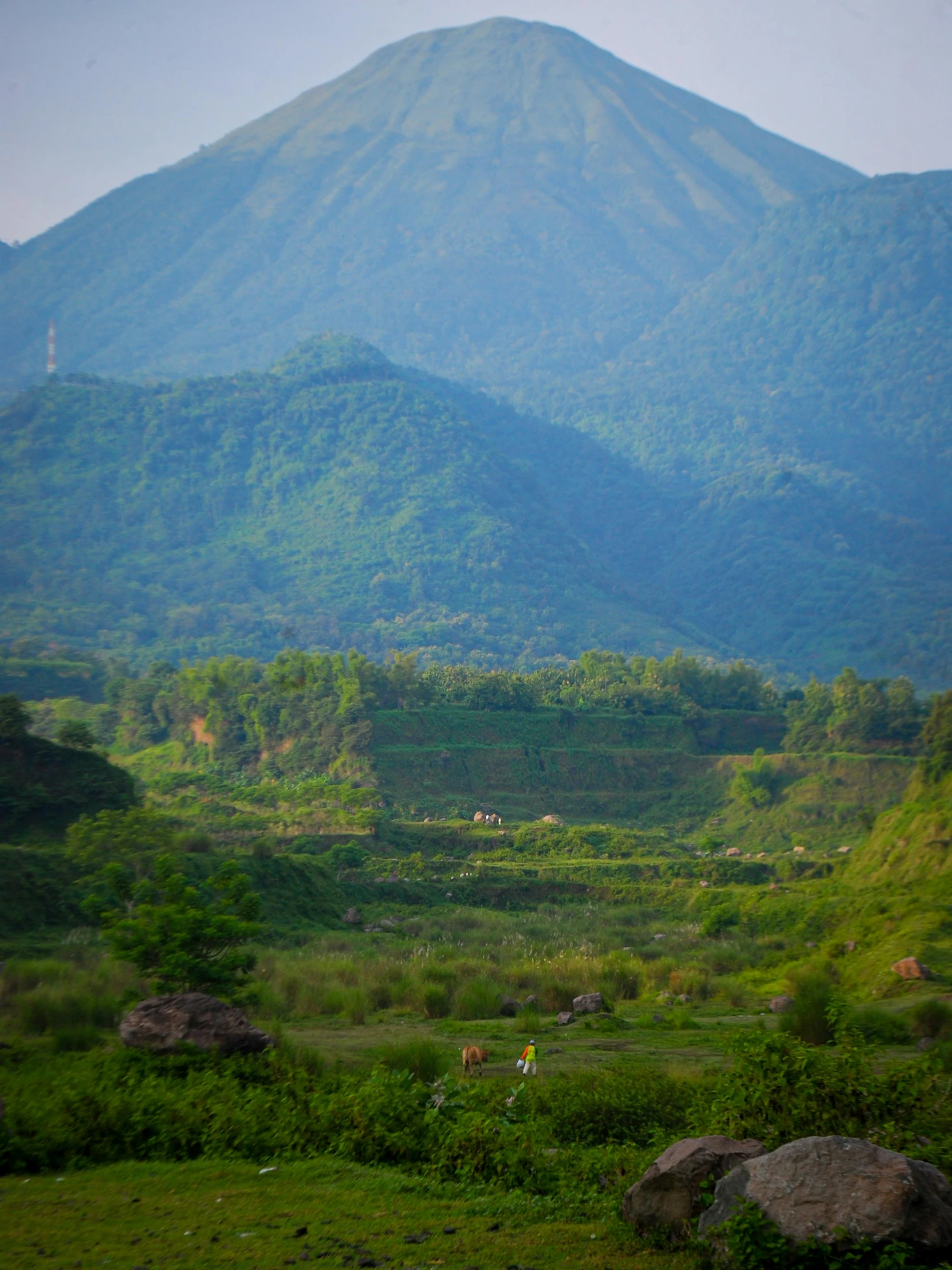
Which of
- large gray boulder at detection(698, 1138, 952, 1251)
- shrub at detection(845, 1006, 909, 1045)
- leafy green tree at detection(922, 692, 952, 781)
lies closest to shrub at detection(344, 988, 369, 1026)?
shrub at detection(845, 1006, 909, 1045)

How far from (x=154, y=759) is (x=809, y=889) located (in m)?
41.8

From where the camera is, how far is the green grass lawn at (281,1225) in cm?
862

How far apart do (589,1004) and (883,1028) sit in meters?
5.38

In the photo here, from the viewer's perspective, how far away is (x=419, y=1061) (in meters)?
14.6

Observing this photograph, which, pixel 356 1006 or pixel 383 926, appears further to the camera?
pixel 383 926

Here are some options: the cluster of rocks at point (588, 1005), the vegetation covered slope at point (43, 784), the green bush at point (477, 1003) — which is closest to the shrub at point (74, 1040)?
the green bush at point (477, 1003)

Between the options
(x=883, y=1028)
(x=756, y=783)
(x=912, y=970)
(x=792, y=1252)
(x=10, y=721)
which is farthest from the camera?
(x=756, y=783)

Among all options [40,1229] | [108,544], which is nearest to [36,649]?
[108,544]

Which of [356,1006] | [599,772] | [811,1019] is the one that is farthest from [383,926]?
[599,772]

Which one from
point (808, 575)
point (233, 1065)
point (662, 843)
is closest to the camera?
point (233, 1065)

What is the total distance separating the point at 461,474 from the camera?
189375 mm

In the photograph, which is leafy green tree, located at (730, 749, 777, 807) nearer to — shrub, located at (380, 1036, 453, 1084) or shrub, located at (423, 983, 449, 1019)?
shrub, located at (423, 983, 449, 1019)

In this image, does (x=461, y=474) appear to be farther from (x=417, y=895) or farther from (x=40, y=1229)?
(x=40, y=1229)

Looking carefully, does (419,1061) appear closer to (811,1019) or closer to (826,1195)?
(811,1019)
